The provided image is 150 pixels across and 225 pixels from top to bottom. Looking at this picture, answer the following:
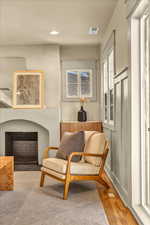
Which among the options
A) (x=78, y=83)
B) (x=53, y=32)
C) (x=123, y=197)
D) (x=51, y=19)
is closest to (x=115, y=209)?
(x=123, y=197)

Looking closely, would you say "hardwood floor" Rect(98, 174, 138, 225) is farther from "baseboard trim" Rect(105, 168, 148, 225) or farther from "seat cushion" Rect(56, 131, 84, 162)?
"seat cushion" Rect(56, 131, 84, 162)

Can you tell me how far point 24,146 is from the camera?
6230 millimetres

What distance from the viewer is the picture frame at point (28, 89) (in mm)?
5949

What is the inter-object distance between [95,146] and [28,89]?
8.28 ft

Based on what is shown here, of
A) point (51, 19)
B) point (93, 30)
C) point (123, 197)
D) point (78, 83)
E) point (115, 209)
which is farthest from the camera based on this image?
point (78, 83)

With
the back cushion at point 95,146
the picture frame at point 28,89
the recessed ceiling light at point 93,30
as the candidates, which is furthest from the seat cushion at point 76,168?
the recessed ceiling light at point 93,30

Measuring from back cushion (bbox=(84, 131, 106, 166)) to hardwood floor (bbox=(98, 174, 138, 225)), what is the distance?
429 millimetres

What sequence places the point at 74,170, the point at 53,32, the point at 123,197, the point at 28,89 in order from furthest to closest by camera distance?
the point at 28,89, the point at 53,32, the point at 74,170, the point at 123,197

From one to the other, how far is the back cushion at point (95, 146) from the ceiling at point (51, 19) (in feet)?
6.13

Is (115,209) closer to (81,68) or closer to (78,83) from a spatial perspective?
(78,83)

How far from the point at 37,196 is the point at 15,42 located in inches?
137

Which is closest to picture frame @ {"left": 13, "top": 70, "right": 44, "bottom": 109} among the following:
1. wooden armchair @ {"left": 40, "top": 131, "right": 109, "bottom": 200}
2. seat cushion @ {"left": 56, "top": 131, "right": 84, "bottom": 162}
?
seat cushion @ {"left": 56, "top": 131, "right": 84, "bottom": 162}

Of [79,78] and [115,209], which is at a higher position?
[79,78]

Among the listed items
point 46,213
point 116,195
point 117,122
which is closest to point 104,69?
point 117,122
